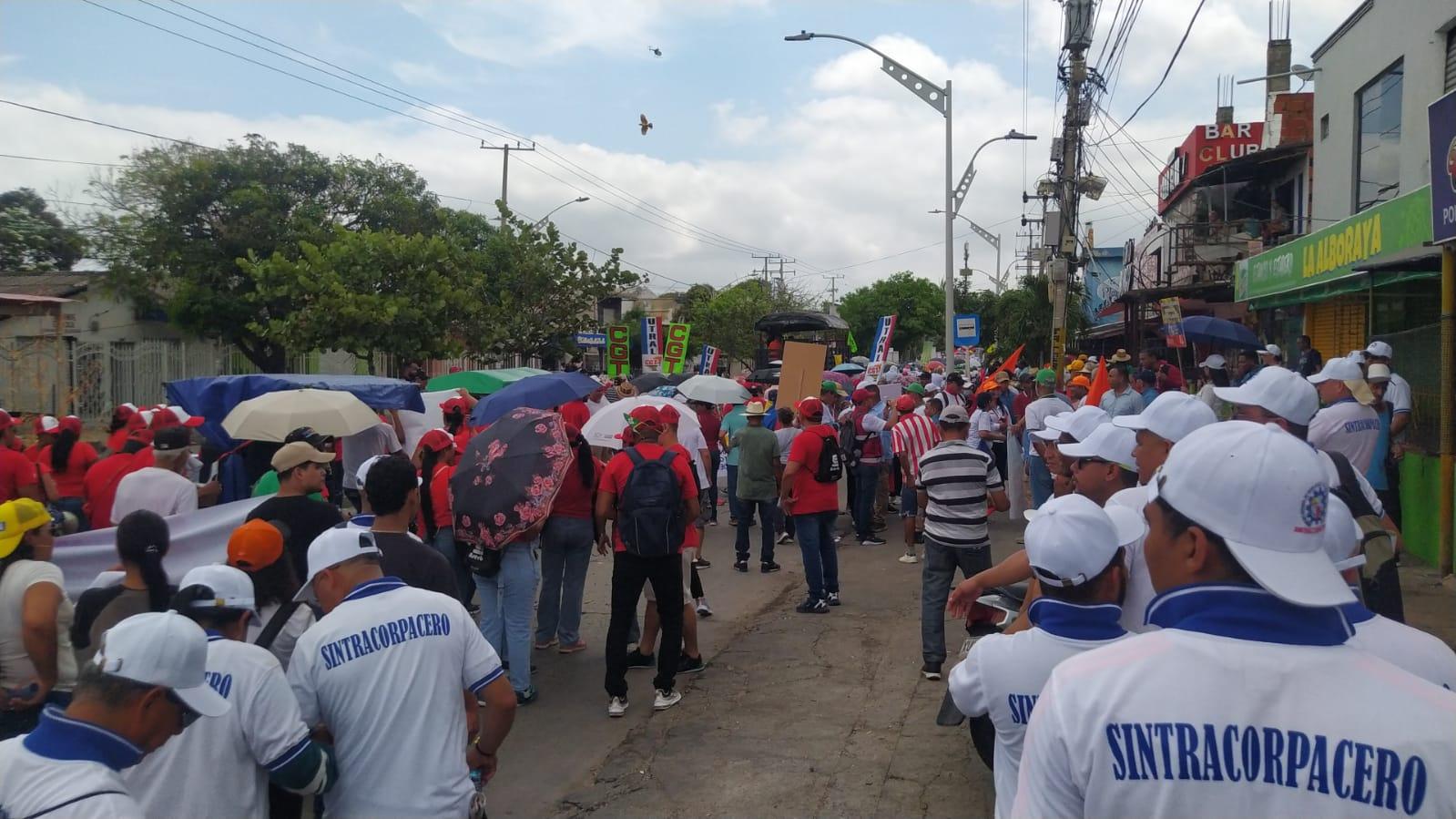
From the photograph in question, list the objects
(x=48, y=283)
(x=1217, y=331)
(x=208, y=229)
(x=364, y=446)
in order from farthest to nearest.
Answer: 1. (x=208, y=229)
2. (x=48, y=283)
3. (x=1217, y=331)
4. (x=364, y=446)

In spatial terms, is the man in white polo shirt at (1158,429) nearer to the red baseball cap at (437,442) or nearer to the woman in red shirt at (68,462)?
the red baseball cap at (437,442)

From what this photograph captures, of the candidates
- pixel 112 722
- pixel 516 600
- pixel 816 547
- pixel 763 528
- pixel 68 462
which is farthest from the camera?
pixel 763 528

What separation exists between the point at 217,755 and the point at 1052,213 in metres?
24.0

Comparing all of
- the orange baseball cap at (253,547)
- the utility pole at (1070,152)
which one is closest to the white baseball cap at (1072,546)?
the orange baseball cap at (253,547)

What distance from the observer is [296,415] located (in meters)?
8.38

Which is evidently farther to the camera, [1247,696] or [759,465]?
[759,465]

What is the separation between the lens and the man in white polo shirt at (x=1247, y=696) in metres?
1.56

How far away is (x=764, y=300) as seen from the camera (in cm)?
6000

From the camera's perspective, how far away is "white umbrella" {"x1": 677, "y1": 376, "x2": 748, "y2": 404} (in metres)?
12.4

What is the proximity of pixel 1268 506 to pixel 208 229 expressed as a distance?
32.4 meters

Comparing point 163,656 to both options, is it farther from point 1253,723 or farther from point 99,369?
point 99,369

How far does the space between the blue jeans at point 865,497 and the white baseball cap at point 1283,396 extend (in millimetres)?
7509

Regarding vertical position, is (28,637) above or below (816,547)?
above

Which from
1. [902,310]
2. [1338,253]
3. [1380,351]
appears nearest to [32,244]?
[1338,253]
